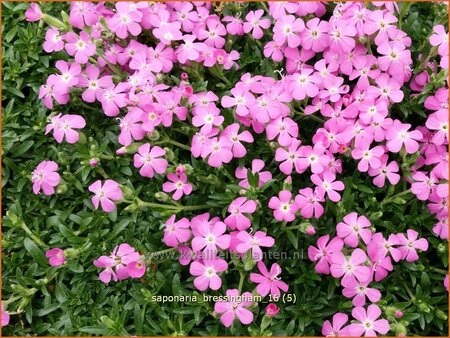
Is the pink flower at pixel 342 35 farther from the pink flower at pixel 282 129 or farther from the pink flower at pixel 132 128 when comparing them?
the pink flower at pixel 132 128

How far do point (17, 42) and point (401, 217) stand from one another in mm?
1996

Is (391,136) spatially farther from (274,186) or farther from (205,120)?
(205,120)

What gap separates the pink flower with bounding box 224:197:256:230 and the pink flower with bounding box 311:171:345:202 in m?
0.28

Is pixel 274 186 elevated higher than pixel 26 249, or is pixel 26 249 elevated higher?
pixel 274 186

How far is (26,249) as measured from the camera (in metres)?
2.43

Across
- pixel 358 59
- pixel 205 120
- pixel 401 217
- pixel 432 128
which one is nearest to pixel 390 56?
pixel 358 59

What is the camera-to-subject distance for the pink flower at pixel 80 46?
101 inches

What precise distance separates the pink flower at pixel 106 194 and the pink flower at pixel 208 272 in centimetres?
43

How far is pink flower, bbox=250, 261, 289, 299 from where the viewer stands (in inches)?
88.7

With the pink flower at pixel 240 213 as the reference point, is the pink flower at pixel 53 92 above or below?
above

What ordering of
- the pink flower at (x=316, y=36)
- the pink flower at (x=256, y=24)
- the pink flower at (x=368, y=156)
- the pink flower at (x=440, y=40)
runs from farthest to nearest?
the pink flower at (x=256, y=24) → the pink flower at (x=316, y=36) → the pink flower at (x=440, y=40) → the pink flower at (x=368, y=156)

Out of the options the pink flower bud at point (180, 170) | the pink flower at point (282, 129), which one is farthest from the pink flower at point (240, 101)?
the pink flower bud at point (180, 170)

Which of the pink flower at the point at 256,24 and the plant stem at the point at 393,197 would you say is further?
the pink flower at the point at 256,24

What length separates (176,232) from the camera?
229cm
